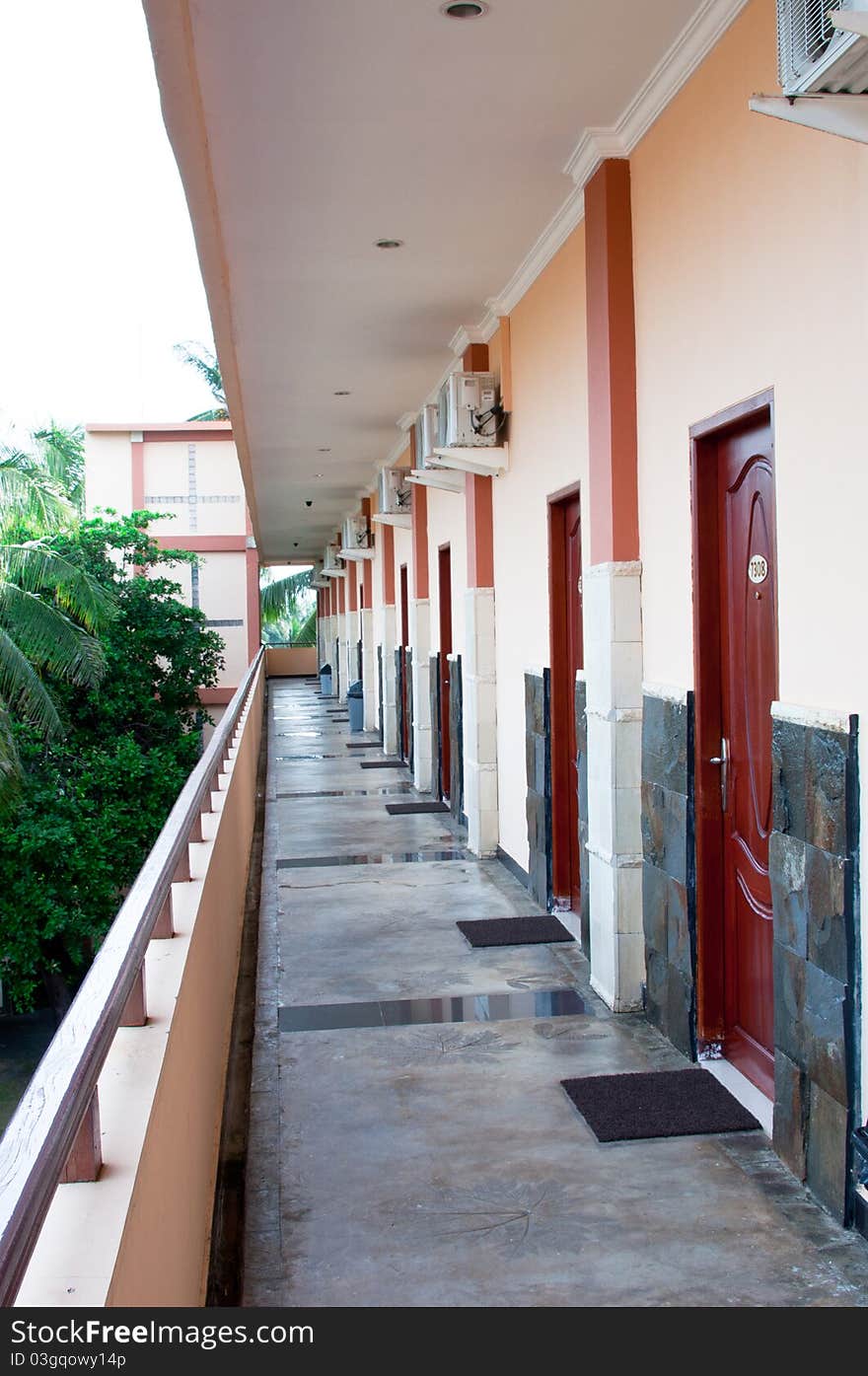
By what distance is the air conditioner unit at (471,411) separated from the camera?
7879 mm

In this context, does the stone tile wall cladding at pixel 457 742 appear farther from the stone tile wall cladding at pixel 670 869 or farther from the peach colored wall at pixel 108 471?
the peach colored wall at pixel 108 471

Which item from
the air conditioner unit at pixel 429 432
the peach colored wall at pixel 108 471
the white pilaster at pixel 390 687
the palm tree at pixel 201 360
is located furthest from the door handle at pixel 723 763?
the palm tree at pixel 201 360

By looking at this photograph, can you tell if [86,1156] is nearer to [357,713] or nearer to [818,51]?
[818,51]

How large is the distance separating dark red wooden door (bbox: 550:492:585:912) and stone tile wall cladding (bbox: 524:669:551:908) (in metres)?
0.05

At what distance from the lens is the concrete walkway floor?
127 inches

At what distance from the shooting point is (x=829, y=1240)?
3.34 m

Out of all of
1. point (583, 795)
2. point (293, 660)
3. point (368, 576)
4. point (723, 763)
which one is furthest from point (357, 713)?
point (293, 660)

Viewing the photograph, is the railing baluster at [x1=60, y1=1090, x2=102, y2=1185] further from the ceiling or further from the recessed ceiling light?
the recessed ceiling light

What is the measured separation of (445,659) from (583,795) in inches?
222

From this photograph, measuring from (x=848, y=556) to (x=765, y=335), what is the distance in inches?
36.1

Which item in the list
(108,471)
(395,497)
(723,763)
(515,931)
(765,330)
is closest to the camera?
(765,330)

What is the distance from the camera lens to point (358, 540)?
59.6 feet

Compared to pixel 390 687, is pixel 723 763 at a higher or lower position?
higher

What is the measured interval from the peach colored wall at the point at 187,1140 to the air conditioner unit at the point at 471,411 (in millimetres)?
3597
